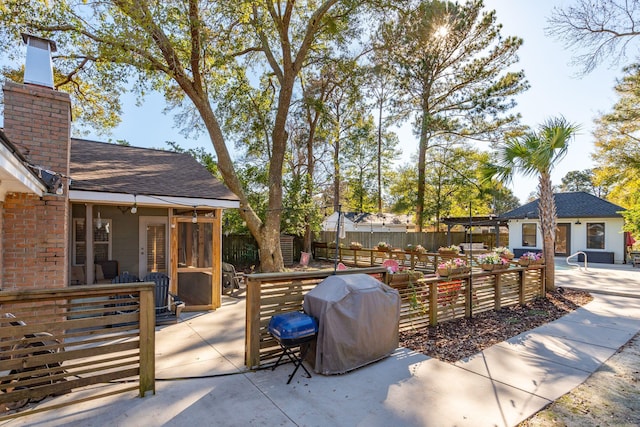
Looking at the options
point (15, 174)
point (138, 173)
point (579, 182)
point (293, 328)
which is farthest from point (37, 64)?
point (579, 182)

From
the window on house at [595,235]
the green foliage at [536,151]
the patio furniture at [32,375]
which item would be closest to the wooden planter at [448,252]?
the green foliage at [536,151]

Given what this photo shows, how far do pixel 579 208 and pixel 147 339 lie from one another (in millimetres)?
19630

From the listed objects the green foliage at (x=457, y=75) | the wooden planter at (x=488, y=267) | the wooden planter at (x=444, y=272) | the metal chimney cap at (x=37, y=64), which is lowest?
the wooden planter at (x=488, y=267)

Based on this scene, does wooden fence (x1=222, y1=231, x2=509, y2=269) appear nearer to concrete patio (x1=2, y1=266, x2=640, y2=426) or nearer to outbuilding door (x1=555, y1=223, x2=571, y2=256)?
outbuilding door (x1=555, y1=223, x2=571, y2=256)

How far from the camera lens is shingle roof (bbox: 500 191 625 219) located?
15.0m

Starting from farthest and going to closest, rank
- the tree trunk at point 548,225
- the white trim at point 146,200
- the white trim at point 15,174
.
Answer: the tree trunk at point 548,225, the white trim at point 146,200, the white trim at point 15,174

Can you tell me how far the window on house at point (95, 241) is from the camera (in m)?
6.79

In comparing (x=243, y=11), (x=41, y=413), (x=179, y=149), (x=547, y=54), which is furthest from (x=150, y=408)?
(x=547, y=54)

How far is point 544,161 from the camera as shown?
25.8 feet

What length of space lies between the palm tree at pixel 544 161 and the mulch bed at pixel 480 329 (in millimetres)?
1568

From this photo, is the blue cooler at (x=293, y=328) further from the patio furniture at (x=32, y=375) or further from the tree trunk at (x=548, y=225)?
the tree trunk at (x=548, y=225)

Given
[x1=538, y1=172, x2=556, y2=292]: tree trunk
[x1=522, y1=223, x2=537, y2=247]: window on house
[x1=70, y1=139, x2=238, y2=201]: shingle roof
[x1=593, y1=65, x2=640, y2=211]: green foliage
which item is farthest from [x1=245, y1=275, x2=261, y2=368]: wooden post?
[x1=593, y1=65, x2=640, y2=211]: green foliage

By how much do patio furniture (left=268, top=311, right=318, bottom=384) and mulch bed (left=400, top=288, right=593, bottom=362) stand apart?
1.81 meters

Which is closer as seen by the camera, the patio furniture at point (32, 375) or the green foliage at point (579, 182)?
the patio furniture at point (32, 375)
